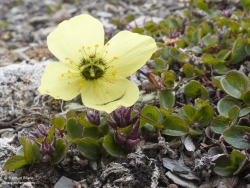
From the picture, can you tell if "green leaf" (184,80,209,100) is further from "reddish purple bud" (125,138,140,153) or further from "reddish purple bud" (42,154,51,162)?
"reddish purple bud" (42,154,51,162)

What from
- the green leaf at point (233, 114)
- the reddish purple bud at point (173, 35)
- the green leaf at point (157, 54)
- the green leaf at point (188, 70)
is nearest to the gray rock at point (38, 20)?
the reddish purple bud at point (173, 35)

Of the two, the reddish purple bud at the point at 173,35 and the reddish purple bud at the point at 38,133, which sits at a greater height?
the reddish purple bud at the point at 173,35

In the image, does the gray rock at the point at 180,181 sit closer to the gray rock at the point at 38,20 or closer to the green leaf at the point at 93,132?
the green leaf at the point at 93,132

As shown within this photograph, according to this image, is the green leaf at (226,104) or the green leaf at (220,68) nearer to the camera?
the green leaf at (226,104)

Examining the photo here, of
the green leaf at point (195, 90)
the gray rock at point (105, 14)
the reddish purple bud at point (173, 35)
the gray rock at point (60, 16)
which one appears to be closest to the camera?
the green leaf at point (195, 90)

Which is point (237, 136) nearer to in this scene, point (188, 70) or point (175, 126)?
point (175, 126)

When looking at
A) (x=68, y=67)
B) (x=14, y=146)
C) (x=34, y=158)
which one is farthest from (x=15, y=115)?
(x=68, y=67)

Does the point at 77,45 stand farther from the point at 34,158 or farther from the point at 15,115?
the point at 15,115
